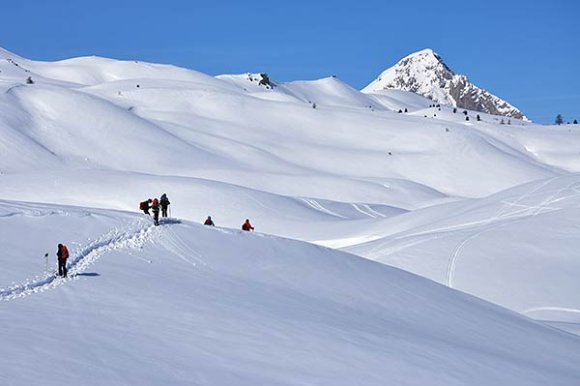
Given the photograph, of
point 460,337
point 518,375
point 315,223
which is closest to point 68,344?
point 518,375

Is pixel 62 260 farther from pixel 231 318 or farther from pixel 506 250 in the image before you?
pixel 506 250

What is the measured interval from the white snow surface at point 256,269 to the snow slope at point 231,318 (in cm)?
6

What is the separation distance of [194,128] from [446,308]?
66.9m

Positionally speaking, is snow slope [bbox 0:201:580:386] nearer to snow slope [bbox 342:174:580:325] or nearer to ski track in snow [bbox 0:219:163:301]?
ski track in snow [bbox 0:219:163:301]

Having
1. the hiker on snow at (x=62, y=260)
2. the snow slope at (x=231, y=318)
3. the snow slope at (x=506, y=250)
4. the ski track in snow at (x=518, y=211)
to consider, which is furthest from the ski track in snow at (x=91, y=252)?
the ski track in snow at (x=518, y=211)

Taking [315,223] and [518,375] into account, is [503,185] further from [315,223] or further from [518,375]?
[518,375]

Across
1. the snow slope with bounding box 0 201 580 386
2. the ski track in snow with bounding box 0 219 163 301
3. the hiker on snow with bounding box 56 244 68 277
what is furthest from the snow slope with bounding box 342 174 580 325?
the hiker on snow with bounding box 56 244 68 277

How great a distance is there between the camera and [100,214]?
88.3ft

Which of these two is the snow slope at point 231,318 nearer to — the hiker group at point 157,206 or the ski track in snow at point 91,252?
the ski track in snow at point 91,252

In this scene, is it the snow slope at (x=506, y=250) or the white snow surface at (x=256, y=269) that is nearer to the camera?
the white snow surface at (x=256, y=269)

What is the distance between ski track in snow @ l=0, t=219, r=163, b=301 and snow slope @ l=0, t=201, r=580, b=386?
1.8 inches

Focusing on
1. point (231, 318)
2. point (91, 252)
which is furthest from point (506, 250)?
point (231, 318)

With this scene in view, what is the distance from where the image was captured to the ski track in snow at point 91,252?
17.1 meters

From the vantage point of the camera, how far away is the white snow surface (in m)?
14.9
